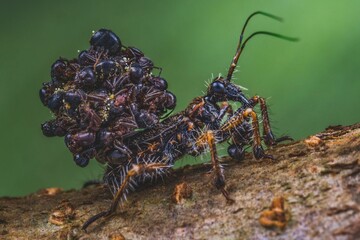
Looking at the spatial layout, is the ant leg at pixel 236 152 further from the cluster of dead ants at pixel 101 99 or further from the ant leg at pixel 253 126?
the cluster of dead ants at pixel 101 99

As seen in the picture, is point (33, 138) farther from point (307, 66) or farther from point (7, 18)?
point (307, 66)

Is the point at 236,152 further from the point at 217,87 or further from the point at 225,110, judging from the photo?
the point at 217,87

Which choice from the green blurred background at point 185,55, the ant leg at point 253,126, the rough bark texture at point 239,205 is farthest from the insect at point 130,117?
the green blurred background at point 185,55

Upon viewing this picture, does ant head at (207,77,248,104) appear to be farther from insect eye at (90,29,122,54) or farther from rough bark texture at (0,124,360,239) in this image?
insect eye at (90,29,122,54)

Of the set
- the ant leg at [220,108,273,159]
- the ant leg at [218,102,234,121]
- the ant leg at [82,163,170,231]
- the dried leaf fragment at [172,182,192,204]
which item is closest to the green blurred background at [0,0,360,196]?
the ant leg at [218,102,234,121]

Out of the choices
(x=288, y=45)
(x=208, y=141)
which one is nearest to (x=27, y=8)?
(x=288, y=45)

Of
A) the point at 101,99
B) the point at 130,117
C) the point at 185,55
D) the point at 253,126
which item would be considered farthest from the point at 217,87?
the point at 185,55
